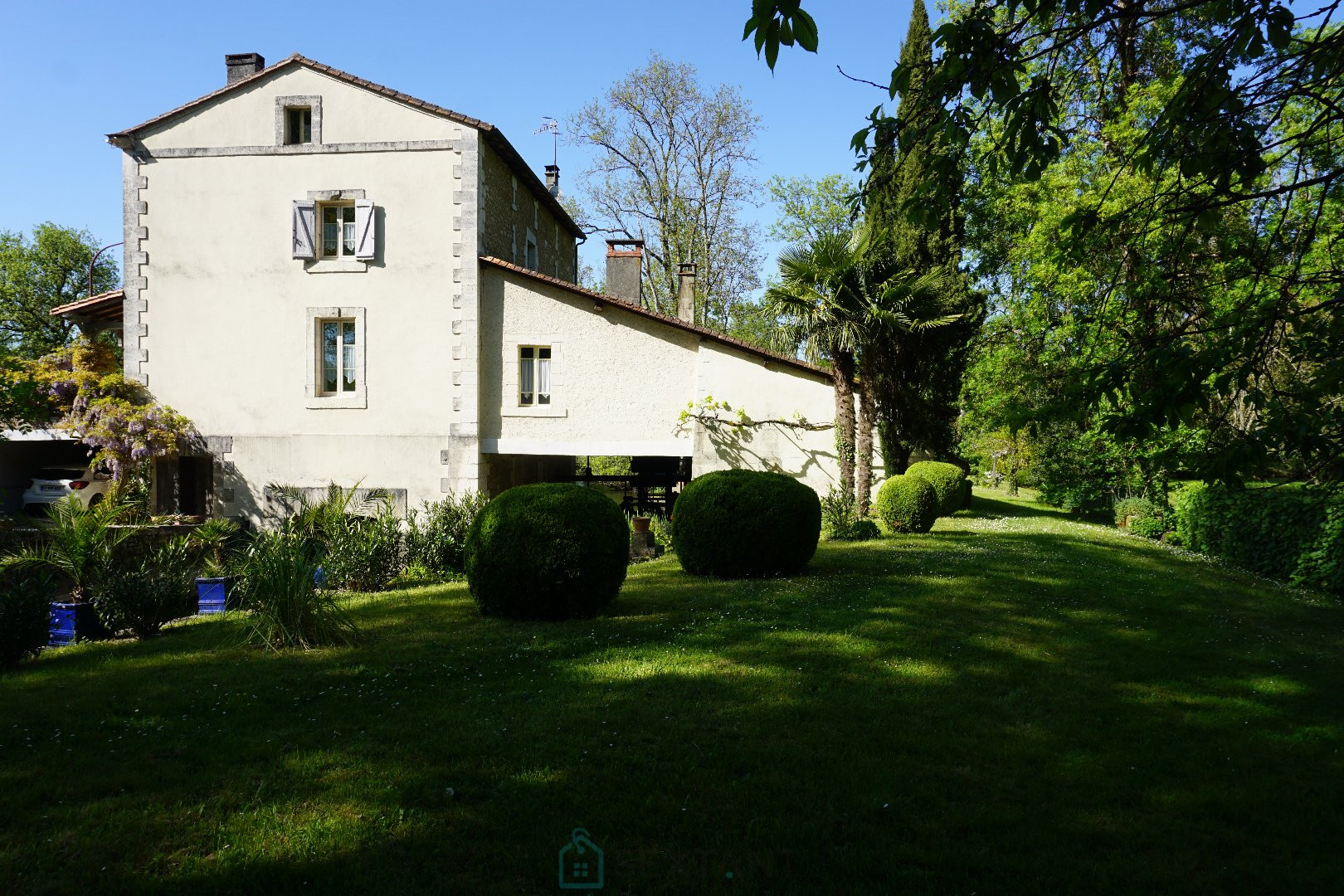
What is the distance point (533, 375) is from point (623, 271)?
494 cm

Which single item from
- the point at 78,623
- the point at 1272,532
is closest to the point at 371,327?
the point at 78,623

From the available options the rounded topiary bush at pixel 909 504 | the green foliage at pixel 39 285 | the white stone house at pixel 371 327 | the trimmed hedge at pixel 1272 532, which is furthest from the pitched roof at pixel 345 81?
the green foliage at pixel 39 285

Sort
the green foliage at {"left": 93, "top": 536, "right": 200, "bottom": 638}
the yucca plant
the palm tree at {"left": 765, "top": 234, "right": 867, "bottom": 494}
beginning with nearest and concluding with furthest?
the green foliage at {"left": 93, "top": 536, "right": 200, "bottom": 638}
the yucca plant
the palm tree at {"left": 765, "top": 234, "right": 867, "bottom": 494}

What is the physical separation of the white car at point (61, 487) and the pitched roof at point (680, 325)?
10.5m

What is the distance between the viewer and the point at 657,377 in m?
17.3

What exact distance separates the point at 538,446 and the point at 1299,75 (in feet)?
48.2

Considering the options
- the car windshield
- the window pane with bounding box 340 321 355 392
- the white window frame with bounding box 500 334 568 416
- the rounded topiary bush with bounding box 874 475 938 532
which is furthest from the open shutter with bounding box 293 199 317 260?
the rounded topiary bush with bounding box 874 475 938 532

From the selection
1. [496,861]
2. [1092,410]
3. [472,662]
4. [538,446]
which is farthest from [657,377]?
[496,861]

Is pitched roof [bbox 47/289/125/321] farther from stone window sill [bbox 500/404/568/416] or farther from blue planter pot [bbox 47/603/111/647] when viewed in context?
blue planter pot [bbox 47/603/111/647]

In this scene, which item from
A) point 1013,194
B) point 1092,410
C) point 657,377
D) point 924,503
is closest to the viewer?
point 1092,410

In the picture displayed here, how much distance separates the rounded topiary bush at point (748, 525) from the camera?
→ 10.2m

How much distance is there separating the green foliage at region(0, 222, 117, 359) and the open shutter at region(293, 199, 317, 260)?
25.0 metres

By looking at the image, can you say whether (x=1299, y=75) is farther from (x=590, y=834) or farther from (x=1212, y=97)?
(x=590, y=834)

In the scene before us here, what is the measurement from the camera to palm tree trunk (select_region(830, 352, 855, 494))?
55.7 ft
